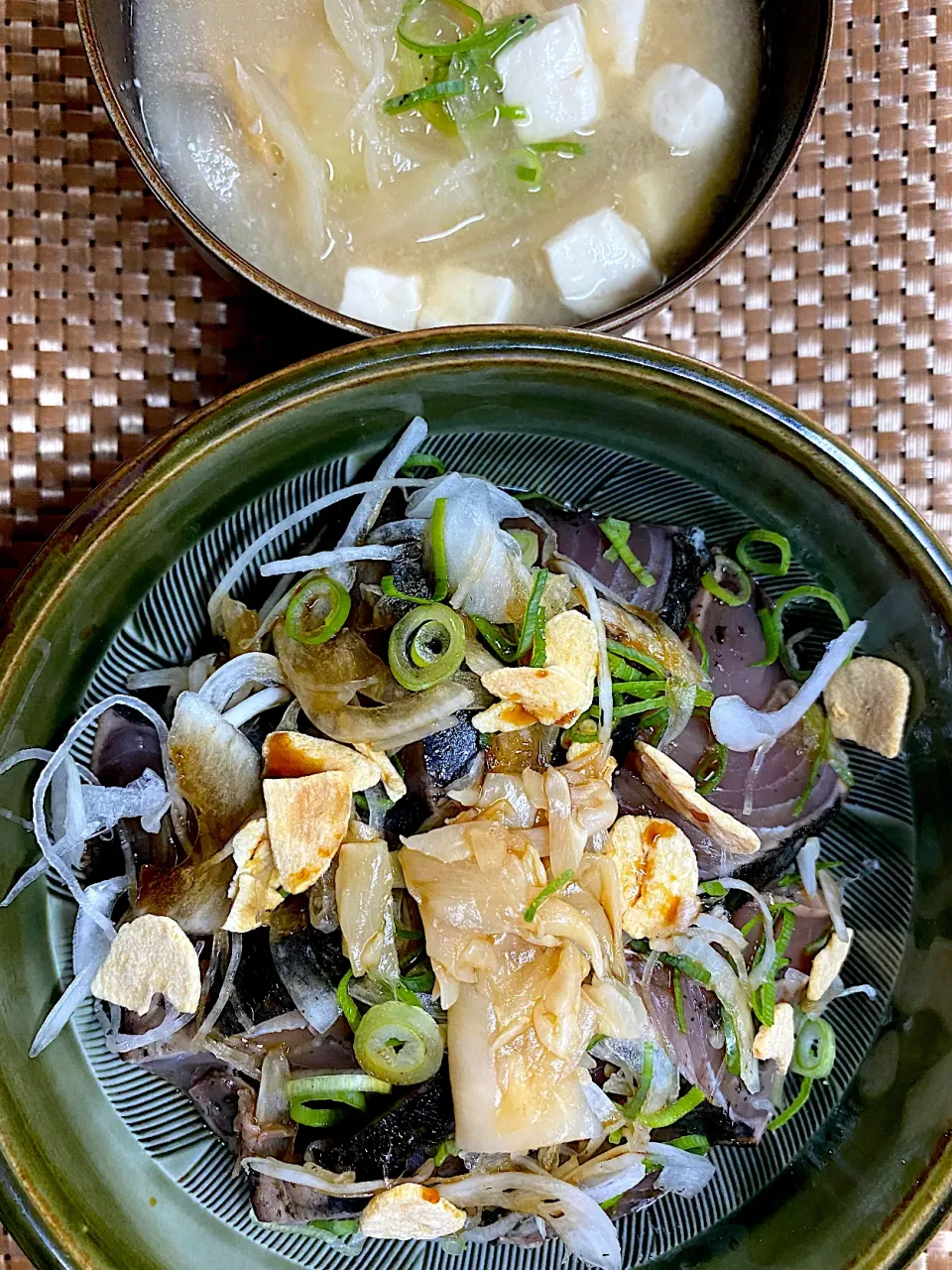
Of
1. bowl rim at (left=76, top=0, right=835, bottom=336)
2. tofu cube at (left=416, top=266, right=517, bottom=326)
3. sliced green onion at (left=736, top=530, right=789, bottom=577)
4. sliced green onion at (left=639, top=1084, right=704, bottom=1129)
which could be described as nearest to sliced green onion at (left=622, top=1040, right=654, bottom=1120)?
sliced green onion at (left=639, top=1084, right=704, bottom=1129)

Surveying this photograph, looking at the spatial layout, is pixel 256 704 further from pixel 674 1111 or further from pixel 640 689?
pixel 674 1111

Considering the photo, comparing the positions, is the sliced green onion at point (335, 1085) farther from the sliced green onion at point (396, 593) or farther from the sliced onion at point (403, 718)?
the sliced green onion at point (396, 593)

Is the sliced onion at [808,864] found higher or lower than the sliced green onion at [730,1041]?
higher

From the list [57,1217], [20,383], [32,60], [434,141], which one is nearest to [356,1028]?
[57,1217]

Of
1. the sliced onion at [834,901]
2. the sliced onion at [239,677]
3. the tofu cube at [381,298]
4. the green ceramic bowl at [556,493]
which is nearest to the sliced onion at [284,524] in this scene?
the green ceramic bowl at [556,493]

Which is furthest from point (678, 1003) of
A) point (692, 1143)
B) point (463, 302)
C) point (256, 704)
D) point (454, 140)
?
point (454, 140)

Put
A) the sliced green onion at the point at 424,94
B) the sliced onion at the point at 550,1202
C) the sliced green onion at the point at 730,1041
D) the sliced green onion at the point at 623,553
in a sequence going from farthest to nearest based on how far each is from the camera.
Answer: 1. the sliced green onion at the point at 424,94
2. the sliced green onion at the point at 623,553
3. the sliced green onion at the point at 730,1041
4. the sliced onion at the point at 550,1202
